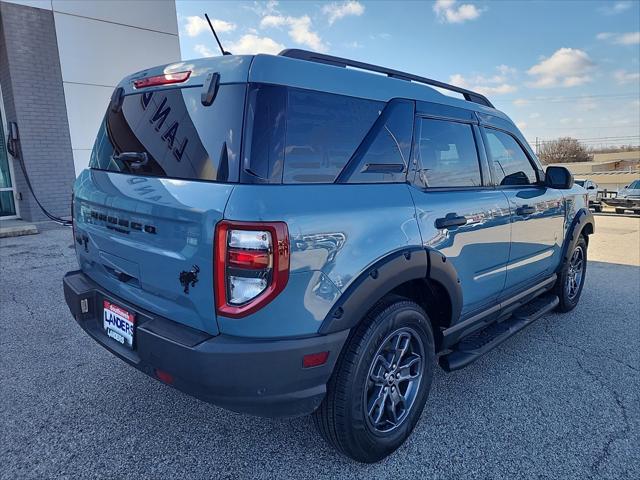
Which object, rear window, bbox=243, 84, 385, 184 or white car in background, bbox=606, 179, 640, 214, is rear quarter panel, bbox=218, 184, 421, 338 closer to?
rear window, bbox=243, 84, 385, 184

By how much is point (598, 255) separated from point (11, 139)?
11.8m

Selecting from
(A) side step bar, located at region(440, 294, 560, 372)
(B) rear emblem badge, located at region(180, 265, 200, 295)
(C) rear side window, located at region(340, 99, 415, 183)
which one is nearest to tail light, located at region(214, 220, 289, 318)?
(B) rear emblem badge, located at region(180, 265, 200, 295)

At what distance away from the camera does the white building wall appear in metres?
8.69

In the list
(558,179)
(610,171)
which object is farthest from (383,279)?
(610,171)

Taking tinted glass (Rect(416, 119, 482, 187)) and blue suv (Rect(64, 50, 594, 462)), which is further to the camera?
tinted glass (Rect(416, 119, 482, 187))

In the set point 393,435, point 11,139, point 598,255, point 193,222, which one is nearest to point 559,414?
point 393,435

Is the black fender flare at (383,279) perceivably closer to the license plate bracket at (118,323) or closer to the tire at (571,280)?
the license plate bracket at (118,323)

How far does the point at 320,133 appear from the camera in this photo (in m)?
1.96

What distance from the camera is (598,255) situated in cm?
812

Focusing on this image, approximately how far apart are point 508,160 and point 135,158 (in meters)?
2.75

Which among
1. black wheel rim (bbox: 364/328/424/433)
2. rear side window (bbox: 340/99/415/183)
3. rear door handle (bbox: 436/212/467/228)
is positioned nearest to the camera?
rear side window (bbox: 340/99/415/183)

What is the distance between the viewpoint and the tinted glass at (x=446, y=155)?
2.49m

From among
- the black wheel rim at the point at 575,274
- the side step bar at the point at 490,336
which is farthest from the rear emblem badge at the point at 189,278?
the black wheel rim at the point at 575,274

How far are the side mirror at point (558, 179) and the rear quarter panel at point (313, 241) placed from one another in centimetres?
238
